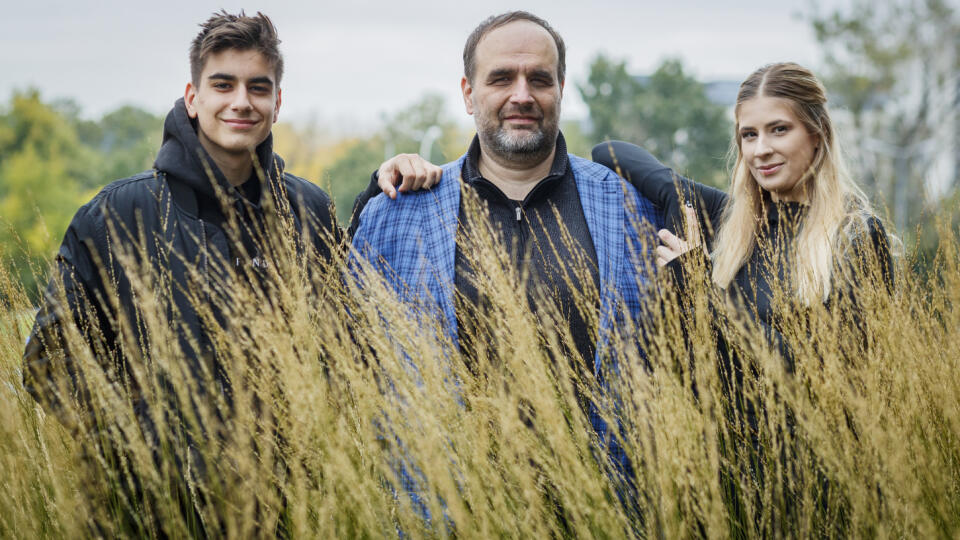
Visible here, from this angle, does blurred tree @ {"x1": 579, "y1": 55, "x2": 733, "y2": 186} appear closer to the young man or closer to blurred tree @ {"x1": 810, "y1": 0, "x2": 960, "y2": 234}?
blurred tree @ {"x1": 810, "y1": 0, "x2": 960, "y2": 234}

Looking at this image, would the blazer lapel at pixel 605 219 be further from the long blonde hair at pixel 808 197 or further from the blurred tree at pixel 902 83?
the blurred tree at pixel 902 83

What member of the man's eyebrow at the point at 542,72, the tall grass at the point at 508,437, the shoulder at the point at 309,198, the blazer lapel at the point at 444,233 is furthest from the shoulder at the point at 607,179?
the shoulder at the point at 309,198

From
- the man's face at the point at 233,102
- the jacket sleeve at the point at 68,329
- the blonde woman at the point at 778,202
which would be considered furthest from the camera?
the man's face at the point at 233,102

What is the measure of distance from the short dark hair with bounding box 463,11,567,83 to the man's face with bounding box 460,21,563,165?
4 cm

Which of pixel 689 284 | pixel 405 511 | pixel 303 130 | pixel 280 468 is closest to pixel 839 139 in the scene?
pixel 689 284

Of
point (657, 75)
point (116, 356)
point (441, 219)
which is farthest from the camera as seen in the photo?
point (657, 75)

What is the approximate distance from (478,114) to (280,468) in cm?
160

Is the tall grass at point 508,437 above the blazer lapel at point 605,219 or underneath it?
underneath

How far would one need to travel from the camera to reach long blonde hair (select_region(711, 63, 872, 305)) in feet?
7.00

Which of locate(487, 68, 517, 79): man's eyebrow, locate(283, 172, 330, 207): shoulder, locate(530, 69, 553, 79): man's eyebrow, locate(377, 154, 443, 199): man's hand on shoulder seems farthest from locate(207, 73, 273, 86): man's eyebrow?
locate(530, 69, 553, 79): man's eyebrow

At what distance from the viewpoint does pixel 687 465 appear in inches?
62.6

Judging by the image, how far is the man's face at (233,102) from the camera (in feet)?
8.01

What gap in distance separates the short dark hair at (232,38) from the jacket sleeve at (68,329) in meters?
0.70

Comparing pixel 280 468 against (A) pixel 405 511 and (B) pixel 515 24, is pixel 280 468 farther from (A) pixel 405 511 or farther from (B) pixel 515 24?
(B) pixel 515 24
